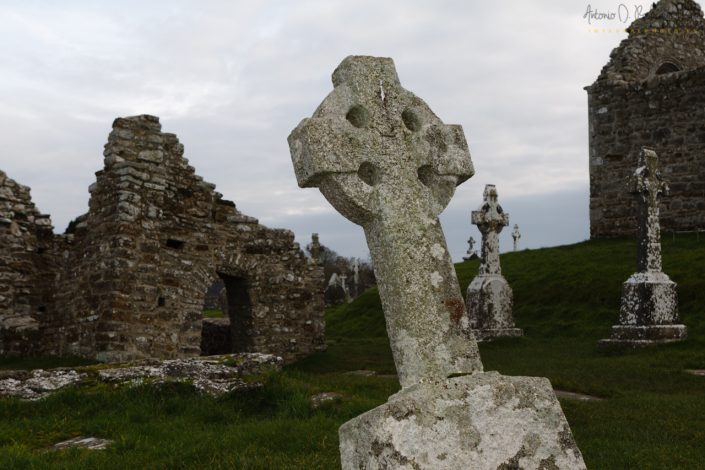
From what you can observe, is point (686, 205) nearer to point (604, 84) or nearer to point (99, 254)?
point (604, 84)

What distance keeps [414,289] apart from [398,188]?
483mm

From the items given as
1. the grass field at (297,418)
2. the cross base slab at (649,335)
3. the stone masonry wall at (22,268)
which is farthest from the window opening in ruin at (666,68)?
the stone masonry wall at (22,268)

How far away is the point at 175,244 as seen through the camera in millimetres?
13781

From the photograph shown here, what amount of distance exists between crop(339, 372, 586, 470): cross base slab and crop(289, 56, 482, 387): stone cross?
21 cm

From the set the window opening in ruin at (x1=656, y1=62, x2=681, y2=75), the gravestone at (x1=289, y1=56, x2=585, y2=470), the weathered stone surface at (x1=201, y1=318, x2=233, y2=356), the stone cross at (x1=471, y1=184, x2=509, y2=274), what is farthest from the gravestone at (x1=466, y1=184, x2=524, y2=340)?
the gravestone at (x1=289, y1=56, x2=585, y2=470)

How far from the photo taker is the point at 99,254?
13086mm

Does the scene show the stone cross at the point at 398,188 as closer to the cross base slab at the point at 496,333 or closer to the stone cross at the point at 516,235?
the cross base slab at the point at 496,333

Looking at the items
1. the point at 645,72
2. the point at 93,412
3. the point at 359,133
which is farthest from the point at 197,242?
the point at 645,72

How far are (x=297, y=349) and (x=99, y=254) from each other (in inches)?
171

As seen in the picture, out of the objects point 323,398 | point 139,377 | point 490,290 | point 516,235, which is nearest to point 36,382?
point 139,377

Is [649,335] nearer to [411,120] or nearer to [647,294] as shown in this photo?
[647,294]

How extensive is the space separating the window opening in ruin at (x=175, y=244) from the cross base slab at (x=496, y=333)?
5928 millimetres

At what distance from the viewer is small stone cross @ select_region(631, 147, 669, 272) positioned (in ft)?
45.0

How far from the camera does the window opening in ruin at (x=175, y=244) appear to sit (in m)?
13.7
